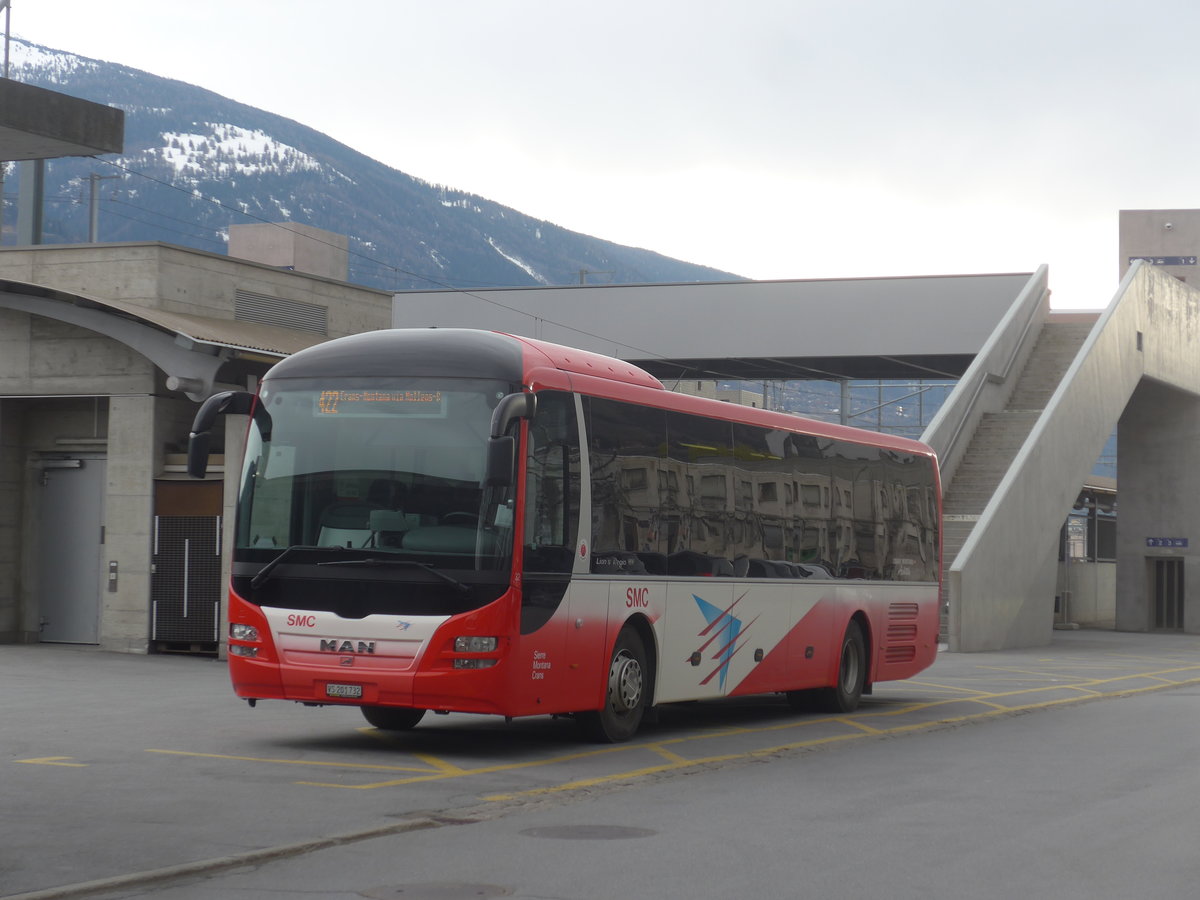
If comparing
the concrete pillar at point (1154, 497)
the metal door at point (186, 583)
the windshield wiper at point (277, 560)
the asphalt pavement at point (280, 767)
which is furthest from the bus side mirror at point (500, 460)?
the concrete pillar at point (1154, 497)

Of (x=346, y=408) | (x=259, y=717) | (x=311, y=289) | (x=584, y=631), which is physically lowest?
(x=259, y=717)

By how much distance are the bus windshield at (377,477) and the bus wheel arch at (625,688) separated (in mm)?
1892

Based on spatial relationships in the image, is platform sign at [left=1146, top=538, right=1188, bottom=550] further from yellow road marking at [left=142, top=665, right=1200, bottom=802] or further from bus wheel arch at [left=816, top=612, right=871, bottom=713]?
bus wheel arch at [left=816, top=612, right=871, bottom=713]

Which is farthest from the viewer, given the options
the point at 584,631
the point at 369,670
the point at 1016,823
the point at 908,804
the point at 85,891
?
the point at 584,631

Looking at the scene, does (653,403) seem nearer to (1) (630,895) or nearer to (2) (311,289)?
(1) (630,895)

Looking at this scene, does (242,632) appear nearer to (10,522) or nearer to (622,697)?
(622,697)

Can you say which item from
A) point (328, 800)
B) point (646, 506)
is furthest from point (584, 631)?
point (328, 800)

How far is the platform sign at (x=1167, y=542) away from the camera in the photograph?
47469 millimetres

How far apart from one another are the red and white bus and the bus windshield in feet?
0.05

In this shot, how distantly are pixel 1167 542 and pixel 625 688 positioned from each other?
1477 inches

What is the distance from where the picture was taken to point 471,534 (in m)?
12.1

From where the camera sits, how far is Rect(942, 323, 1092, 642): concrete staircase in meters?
33.8

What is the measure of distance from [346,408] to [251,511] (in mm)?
1079

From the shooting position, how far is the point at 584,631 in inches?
509
